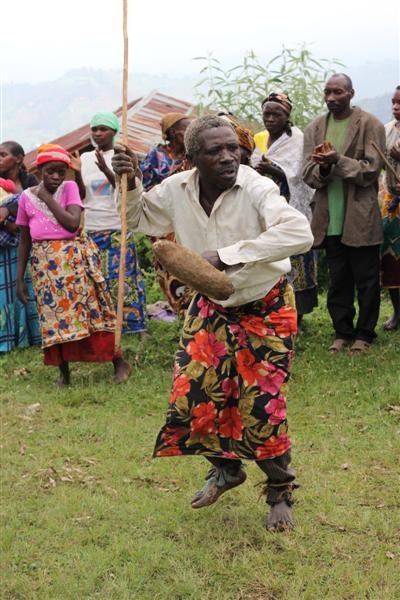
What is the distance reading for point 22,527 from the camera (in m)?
4.26

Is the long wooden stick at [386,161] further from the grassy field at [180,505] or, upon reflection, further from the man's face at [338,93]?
the grassy field at [180,505]

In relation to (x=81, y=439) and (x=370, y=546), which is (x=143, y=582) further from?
(x=81, y=439)

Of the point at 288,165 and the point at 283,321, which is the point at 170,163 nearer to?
the point at 288,165

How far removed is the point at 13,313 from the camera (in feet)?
26.7

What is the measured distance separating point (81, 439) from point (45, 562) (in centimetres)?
170

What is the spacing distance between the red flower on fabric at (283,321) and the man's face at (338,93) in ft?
10.6

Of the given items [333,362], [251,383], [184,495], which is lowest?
[333,362]

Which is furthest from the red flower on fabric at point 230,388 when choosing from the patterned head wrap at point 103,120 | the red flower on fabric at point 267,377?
the patterned head wrap at point 103,120

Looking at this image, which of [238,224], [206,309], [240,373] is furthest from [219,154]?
[240,373]

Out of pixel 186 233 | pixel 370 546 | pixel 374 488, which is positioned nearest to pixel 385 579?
pixel 370 546

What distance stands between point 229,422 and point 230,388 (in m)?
0.17

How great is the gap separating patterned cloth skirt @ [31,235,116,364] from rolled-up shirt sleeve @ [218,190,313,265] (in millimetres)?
3248

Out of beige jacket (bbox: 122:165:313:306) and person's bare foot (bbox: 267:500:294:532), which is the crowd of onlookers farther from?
person's bare foot (bbox: 267:500:294:532)

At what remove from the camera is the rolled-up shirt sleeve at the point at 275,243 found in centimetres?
353
